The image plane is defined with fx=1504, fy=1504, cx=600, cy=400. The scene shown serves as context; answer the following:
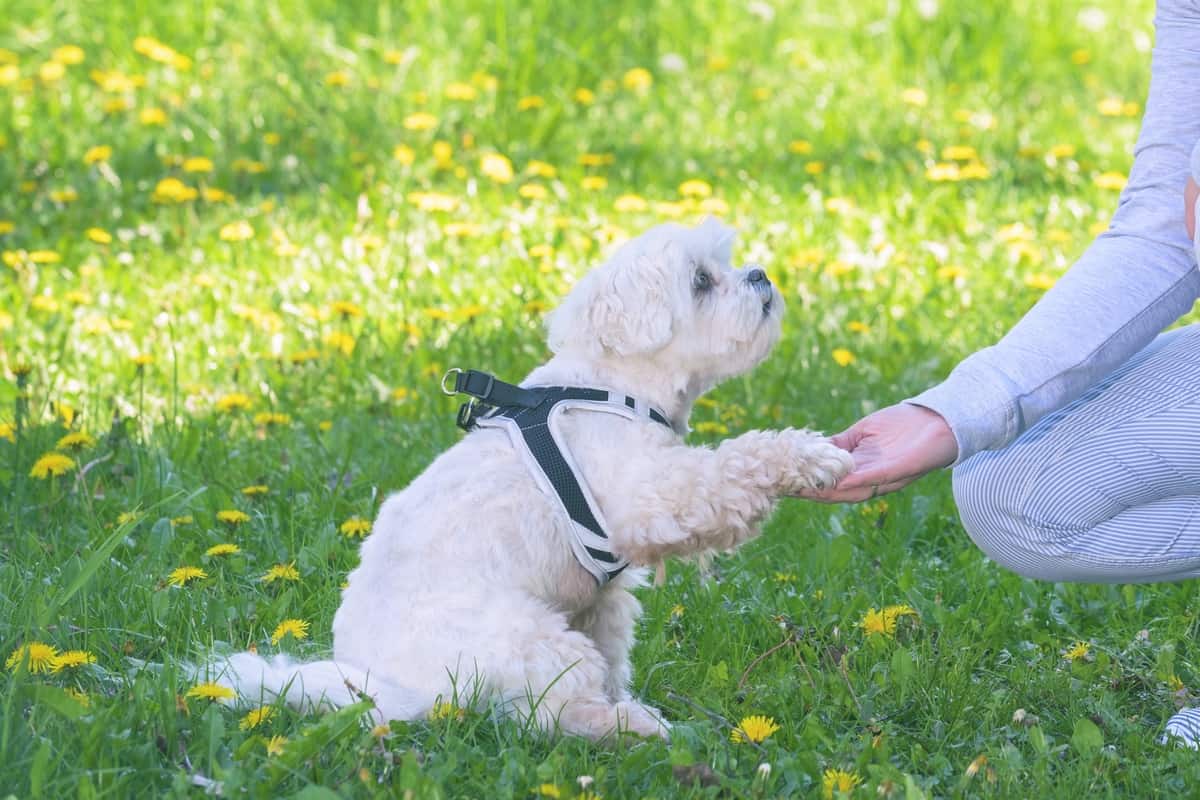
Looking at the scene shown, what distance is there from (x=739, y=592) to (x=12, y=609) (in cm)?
154

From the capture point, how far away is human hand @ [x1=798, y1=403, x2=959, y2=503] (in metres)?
2.68

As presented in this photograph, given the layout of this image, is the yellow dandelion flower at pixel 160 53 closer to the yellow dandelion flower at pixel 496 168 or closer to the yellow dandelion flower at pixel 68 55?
the yellow dandelion flower at pixel 68 55

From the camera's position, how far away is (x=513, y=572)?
2.74m

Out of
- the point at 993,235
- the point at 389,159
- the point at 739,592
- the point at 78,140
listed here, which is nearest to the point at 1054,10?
the point at 993,235

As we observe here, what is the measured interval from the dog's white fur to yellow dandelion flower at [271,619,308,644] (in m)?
0.23

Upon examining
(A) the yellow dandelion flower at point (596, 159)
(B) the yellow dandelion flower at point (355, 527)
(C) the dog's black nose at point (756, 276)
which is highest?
(C) the dog's black nose at point (756, 276)

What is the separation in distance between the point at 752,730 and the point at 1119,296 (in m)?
1.10

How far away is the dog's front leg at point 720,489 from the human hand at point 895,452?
39 mm

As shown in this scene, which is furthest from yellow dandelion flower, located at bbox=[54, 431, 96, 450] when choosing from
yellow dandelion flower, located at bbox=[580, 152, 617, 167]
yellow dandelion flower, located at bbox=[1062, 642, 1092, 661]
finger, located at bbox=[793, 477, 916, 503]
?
yellow dandelion flower, located at bbox=[580, 152, 617, 167]

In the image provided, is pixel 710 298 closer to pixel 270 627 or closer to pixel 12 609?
pixel 270 627

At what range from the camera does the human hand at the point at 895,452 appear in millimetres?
2682

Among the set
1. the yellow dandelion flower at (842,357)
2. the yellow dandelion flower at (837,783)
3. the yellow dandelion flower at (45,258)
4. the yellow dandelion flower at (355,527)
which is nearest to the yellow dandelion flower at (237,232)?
the yellow dandelion flower at (45,258)

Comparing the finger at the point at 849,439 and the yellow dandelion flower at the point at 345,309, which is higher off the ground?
the finger at the point at 849,439

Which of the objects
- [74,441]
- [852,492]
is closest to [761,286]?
[852,492]
